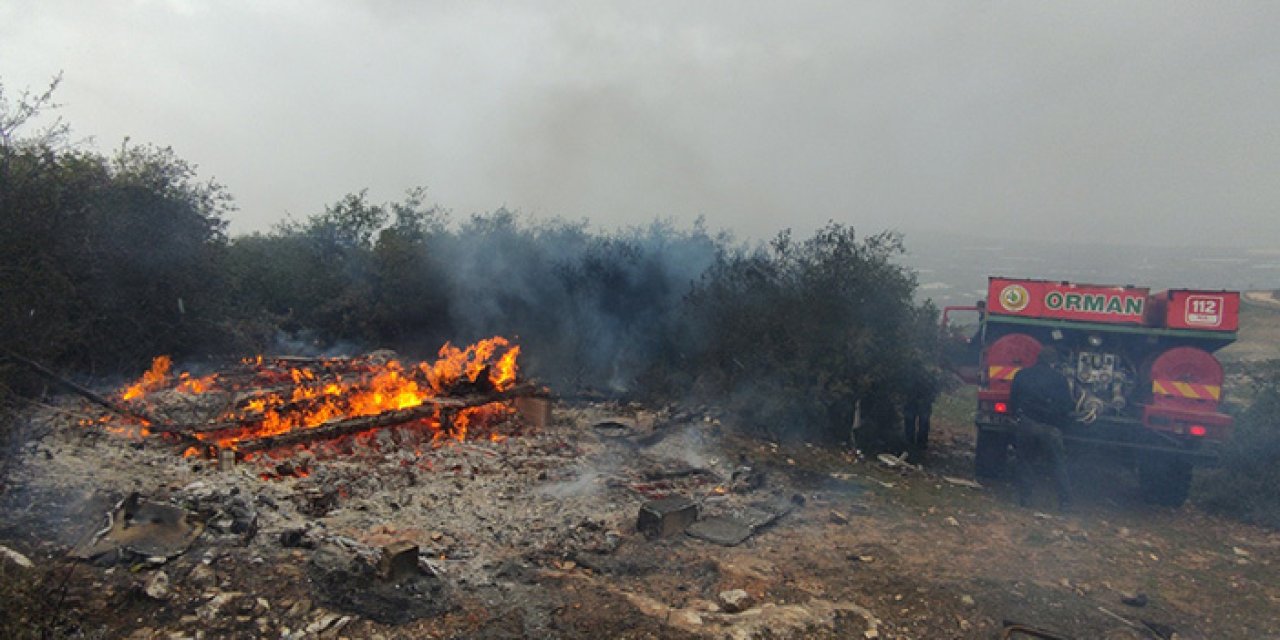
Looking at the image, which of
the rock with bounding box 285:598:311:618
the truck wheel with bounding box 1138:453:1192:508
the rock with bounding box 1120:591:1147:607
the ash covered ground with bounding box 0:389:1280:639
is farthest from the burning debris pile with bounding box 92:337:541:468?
the truck wheel with bounding box 1138:453:1192:508

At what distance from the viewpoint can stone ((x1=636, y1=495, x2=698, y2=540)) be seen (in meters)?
7.00

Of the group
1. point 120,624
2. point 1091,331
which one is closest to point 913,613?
point 120,624

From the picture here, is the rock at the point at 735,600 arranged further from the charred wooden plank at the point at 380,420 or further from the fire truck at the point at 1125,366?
the fire truck at the point at 1125,366

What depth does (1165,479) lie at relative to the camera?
9.62 metres

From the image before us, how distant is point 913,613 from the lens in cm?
574

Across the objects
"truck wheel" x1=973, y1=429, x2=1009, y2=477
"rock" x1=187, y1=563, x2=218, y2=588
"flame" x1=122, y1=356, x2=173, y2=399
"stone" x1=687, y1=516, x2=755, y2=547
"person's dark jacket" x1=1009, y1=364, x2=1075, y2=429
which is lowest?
"rock" x1=187, y1=563, x2=218, y2=588

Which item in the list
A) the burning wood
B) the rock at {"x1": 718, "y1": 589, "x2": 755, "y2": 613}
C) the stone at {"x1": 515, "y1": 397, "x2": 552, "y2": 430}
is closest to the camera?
the rock at {"x1": 718, "y1": 589, "x2": 755, "y2": 613}

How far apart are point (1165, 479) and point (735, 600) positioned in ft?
24.9

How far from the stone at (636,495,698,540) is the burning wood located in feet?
13.4

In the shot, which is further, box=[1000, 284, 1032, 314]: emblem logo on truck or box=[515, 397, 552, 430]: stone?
box=[515, 397, 552, 430]: stone

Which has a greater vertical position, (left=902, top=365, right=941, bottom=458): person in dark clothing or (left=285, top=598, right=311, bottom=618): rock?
(left=902, top=365, right=941, bottom=458): person in dark clothing

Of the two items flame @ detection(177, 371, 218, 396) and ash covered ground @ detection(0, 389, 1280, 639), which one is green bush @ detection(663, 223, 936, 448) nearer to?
ash covered ground @ detection(0, 389, 1280, 639)

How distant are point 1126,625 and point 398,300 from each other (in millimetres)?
15125

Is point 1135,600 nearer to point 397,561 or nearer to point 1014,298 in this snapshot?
point 1014,298
